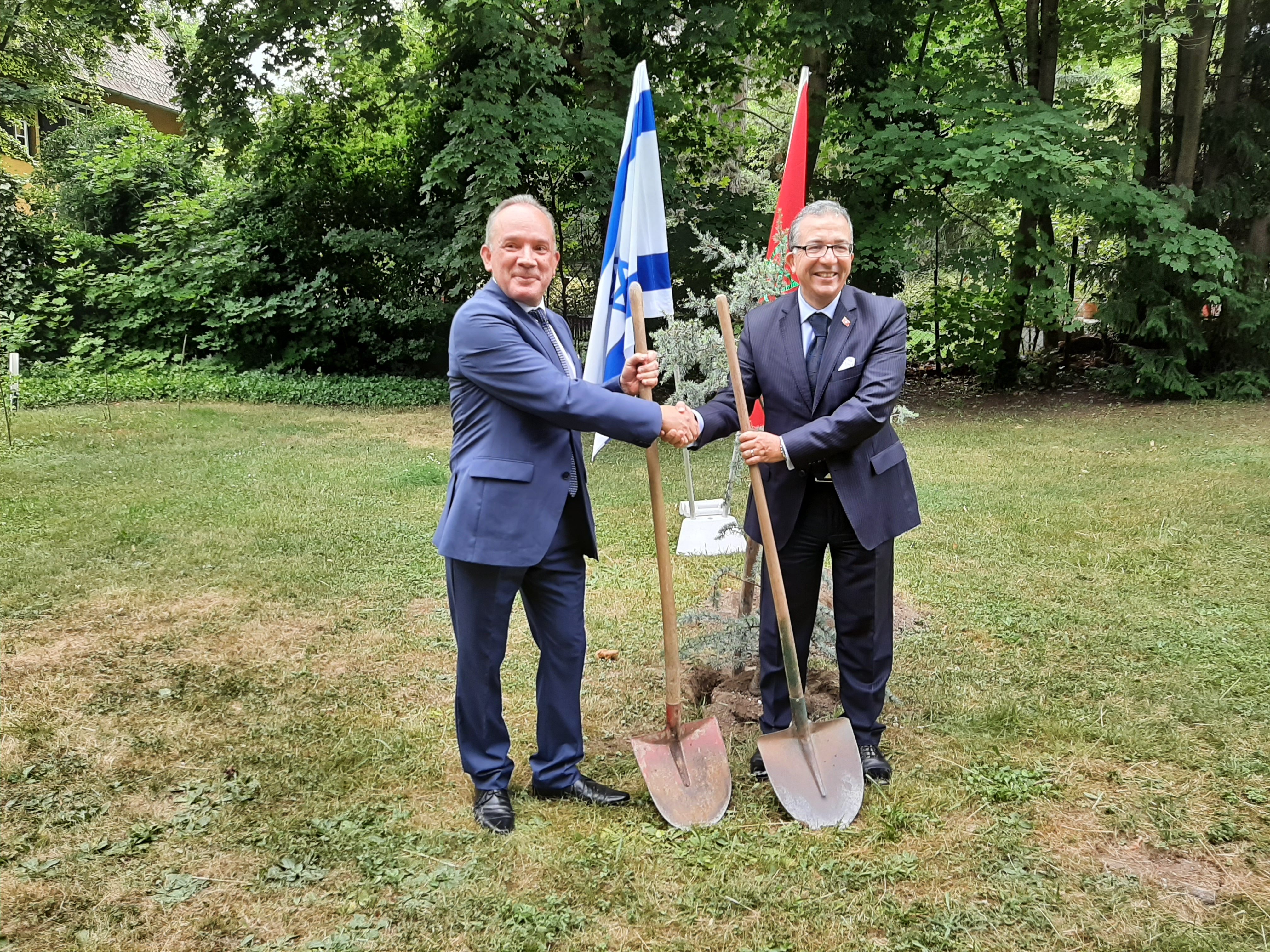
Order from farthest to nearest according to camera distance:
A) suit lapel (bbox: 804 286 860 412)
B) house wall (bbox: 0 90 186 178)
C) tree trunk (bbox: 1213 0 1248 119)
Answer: house wall (bbox: 0 90 186 178), tree trunk (bbox: 1213 0 1248 119), suit lapel (bbox: 804 286 860 412)

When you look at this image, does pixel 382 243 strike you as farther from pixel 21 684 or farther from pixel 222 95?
pixel 21 684

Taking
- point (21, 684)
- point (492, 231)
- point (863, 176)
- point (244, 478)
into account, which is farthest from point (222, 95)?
point (492, 231)

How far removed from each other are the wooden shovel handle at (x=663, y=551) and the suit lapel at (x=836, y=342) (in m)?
0.61

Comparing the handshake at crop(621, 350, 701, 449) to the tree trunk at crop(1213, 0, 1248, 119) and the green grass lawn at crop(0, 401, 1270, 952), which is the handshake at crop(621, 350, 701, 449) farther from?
the tree trunk at crop(1213, 0, 1248, 119)

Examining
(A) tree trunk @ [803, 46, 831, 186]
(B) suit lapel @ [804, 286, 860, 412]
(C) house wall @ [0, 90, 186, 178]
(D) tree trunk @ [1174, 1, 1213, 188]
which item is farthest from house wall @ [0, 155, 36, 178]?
(B) suit lapel @ [804, 286, 860, 412]

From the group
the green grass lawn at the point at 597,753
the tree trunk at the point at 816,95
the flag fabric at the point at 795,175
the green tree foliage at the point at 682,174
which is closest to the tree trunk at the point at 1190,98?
the green tree foliage at the point at 682,174

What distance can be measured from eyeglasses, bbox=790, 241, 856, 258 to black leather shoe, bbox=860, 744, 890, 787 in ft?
6.03

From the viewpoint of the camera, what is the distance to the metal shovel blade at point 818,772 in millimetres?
3217

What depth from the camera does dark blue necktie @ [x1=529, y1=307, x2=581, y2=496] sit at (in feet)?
10.5

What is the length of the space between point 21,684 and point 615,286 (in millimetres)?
3348

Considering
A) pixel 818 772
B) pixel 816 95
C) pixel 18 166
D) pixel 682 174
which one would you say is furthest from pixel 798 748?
pixel 18 166

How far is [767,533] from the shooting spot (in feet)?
10.7

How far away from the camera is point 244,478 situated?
873 centimetres

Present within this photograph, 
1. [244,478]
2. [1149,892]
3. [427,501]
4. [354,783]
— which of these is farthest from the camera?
[244,478]
